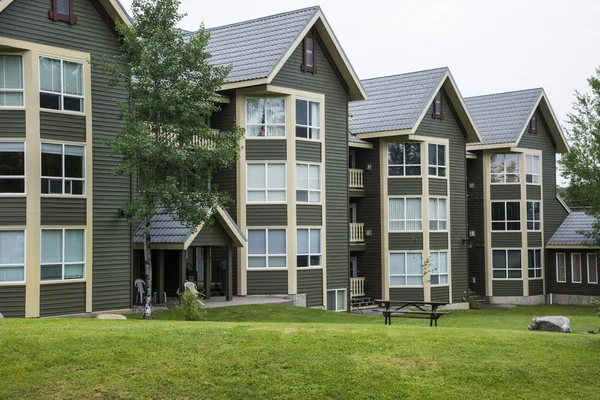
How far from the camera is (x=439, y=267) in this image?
4362 centimetres

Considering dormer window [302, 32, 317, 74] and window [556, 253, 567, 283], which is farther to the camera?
window [556, 253, 567, 283]

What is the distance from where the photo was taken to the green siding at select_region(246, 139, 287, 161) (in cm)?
3531

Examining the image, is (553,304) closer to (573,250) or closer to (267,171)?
(573,250)

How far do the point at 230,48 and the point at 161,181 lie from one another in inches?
500

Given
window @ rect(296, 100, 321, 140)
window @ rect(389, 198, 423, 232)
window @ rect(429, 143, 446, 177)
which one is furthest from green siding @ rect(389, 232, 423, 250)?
window @ rect(296, 100, 321, 140)

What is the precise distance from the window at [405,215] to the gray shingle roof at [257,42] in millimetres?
11173

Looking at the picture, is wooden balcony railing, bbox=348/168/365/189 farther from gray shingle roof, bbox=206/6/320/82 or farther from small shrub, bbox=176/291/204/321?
small shrub, bbox=176/291/204/321

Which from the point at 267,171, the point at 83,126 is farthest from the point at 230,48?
the point at 83,126

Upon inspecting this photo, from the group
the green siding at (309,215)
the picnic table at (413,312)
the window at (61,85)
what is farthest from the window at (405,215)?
the window at (61,85)

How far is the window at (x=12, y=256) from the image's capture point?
85.5 ft

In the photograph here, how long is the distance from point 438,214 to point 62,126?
2230 centimetres

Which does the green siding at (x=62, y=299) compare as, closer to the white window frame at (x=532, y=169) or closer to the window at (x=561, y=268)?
the white window frame at (x=532, y=169)

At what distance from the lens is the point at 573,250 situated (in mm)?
49500

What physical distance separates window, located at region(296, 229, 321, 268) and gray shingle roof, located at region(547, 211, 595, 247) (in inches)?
743
